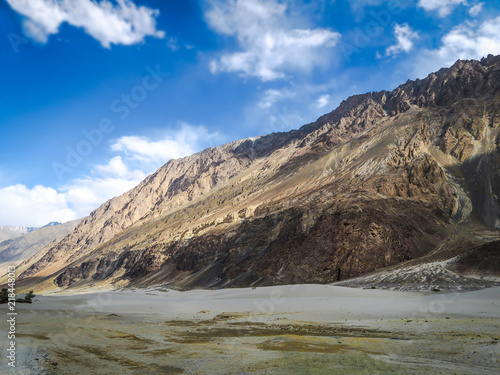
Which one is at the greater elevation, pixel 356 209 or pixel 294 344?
pixel 356 209

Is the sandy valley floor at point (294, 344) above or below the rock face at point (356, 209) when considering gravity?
below

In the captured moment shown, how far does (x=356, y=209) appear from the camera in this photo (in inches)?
2183

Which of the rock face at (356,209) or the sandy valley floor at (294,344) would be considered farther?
the rock face at (356,209)

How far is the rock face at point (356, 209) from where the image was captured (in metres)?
50.1

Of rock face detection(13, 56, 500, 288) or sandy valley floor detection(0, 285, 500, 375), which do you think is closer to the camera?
sandy valley floor detection(0, 285, 500, 375)

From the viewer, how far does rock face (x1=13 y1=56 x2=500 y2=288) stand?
50.1m

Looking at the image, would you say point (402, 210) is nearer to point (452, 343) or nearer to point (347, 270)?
point (347, 270)

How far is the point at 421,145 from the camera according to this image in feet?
284

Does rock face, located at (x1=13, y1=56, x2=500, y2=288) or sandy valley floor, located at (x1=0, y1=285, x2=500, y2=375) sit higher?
rock face, located at (x1=13, y1=56, x2=500, y2=288)

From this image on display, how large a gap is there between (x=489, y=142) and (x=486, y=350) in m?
94.6

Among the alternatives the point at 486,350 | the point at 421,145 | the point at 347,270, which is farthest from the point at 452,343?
the point at 421,145

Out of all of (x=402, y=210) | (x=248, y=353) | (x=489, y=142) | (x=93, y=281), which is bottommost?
(x=93, y=281)

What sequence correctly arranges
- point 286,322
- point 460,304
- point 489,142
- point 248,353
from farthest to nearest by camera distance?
point 489,142 → point 460,304 → point 286,322 → point 248,353

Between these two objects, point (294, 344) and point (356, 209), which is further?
point (356, 209)
